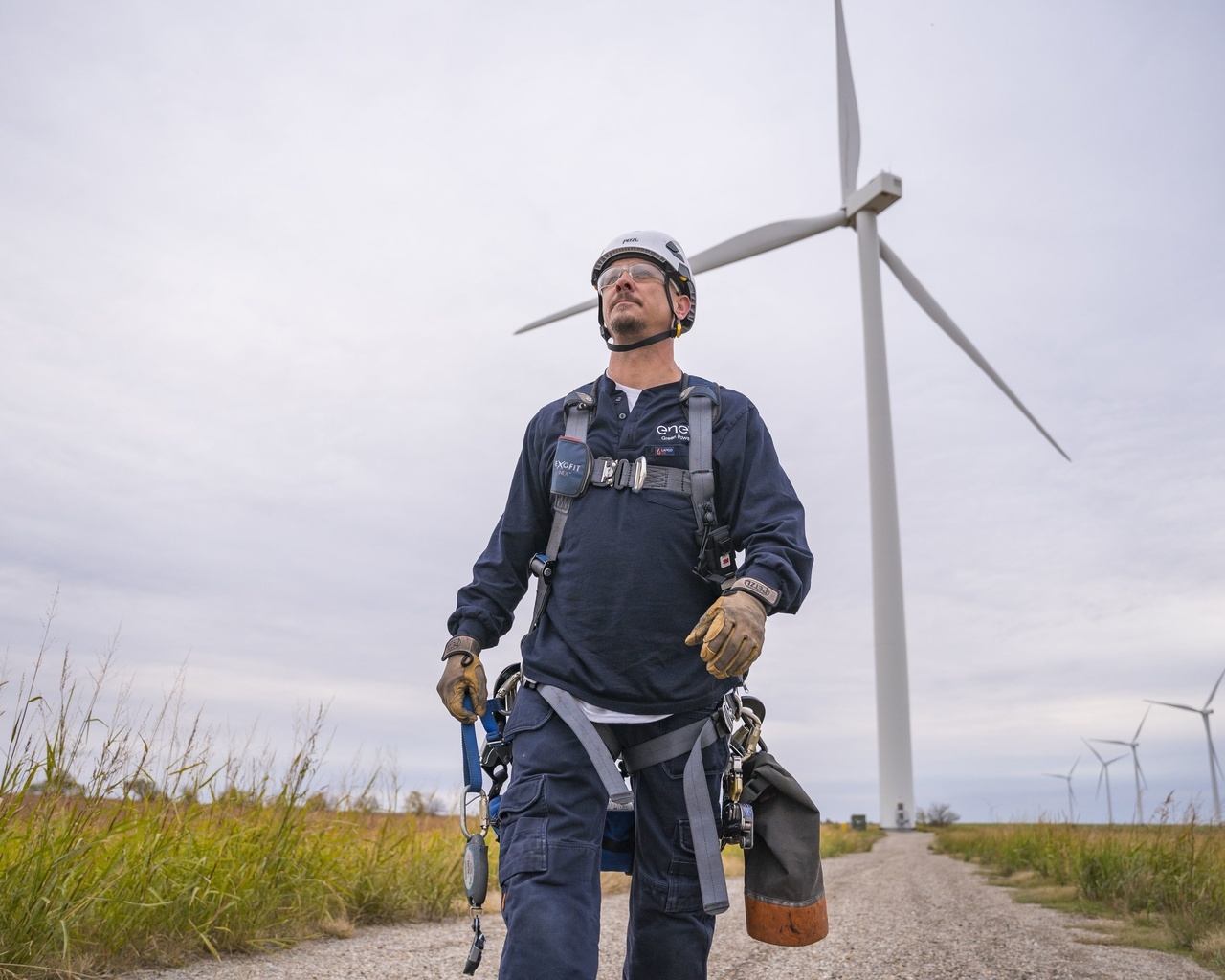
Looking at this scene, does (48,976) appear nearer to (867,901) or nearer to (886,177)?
(867,901)

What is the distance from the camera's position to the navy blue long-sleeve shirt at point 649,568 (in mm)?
3428

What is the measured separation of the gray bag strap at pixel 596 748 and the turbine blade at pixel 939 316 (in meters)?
28.7

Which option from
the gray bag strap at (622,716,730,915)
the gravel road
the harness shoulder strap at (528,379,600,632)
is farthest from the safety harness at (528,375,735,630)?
the gravel road

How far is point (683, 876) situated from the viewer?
3.40 metres

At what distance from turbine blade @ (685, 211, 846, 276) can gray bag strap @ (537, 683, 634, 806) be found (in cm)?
2407

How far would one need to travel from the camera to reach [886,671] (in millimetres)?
31641

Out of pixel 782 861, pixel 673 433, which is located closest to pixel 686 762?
pixel 782 861

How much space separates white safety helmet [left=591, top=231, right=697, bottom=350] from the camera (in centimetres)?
415

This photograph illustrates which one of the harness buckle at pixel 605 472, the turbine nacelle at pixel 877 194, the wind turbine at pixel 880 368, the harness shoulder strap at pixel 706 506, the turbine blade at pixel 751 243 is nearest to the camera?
the harness shoulder strap at pixel 706 506

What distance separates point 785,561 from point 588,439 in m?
0.90

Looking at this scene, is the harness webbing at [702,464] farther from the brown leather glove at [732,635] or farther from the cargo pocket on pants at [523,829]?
the cargo pocket on pants at [523,829]

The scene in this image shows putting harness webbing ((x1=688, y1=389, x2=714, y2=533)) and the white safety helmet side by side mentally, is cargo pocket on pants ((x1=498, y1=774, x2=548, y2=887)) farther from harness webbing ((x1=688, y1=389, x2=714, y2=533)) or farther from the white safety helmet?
the white safety helmet

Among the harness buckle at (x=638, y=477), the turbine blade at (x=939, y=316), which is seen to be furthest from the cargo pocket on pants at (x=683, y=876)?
the turbine blade at (x=939, y=316)

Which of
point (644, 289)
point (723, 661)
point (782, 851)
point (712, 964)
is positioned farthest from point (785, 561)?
point (712, 964)
